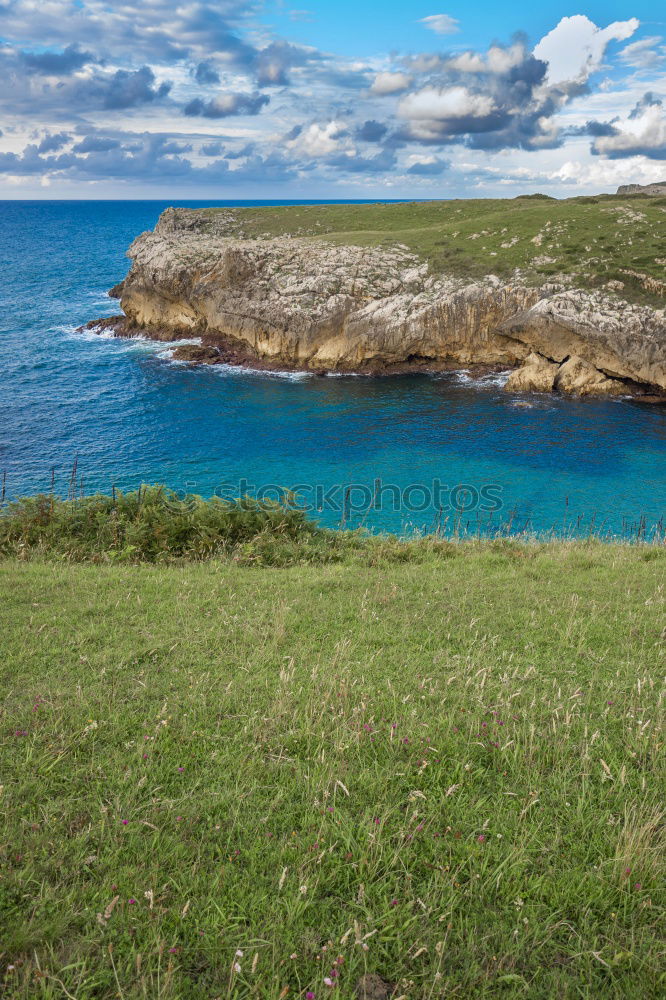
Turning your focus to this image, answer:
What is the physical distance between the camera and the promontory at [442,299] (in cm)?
4928

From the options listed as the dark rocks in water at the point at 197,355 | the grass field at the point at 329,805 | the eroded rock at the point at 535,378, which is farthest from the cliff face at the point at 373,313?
the grass field at the point at 329,805

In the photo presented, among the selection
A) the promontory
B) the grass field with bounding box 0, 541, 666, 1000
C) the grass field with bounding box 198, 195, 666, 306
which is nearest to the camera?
the grass field with bounding box 0, 541, 666, 1000

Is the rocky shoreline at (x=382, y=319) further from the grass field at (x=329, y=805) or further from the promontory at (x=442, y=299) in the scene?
the grass field at (x=329, y=805)

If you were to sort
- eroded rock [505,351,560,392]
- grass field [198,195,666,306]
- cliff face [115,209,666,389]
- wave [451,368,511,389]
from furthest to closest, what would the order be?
grass field [198,195,666,306] < wave [451,368,511,389] < eroded rock [505,351,560,392] < cliff face [115,209,666,389]

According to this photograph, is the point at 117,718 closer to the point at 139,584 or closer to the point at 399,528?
the point at 139,584

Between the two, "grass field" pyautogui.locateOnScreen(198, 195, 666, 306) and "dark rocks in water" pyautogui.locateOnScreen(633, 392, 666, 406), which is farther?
"grass field" pyautogui.locateOnScreen(198, 195, 666, 306)

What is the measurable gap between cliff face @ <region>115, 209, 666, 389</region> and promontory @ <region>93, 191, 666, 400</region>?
0.12 meters

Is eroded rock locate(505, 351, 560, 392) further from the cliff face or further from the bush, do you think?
the bush

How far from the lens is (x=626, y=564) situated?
12.6 m

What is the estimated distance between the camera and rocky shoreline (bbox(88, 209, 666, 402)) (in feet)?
159

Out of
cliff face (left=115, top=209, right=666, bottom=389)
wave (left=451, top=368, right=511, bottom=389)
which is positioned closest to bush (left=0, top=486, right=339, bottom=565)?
wave (left=451, top=368, right=511, bottom=389)

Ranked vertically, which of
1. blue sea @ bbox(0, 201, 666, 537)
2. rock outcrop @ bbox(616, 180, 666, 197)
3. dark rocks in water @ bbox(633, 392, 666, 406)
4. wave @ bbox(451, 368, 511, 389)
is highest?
rock outcrop @ bbox(616, 180, 666, 197)

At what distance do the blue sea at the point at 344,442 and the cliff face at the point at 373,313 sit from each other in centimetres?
340

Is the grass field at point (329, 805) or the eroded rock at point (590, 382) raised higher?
the eroded rock at point (590, 382)
